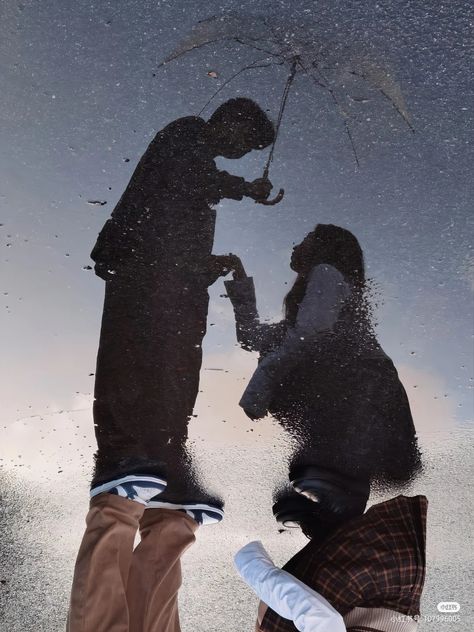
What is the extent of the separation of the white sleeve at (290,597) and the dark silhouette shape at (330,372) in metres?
0.50

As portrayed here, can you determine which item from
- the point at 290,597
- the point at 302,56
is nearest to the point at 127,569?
the point at 290,597

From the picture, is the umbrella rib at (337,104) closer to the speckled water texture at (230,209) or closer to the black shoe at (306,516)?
the speckled water texture at (230,209)

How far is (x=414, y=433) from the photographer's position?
2209 mm

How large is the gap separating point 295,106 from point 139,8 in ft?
1.79

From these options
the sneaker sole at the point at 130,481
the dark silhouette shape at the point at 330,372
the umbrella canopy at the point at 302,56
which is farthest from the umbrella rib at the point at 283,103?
the sneaker sole at the point at 130,481

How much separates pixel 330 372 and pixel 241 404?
37 cm

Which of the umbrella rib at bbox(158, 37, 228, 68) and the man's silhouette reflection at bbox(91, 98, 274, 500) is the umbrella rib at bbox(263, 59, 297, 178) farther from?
the umbrella rib at bbox(158, 37, 228, 68)

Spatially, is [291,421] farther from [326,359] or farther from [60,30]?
[60,30]

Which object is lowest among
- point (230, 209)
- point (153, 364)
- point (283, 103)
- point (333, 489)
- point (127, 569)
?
point (127, 569)

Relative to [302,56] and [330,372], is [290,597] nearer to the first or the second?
[330,372]

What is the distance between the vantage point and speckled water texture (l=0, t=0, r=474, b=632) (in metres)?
1.62

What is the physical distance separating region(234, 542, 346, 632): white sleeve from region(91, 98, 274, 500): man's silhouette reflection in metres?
0.52

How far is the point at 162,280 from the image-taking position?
1894mm

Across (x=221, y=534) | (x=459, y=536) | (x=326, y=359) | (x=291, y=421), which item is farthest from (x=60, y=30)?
(x=459, y=536)
